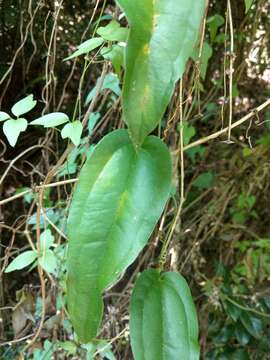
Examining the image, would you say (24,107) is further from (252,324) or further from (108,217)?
(252,324)

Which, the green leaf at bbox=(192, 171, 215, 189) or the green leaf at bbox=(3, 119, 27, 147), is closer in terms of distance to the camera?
the green leaf at bbox=(3, 119, 27, 147)

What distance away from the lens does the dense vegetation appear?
45.5 inches

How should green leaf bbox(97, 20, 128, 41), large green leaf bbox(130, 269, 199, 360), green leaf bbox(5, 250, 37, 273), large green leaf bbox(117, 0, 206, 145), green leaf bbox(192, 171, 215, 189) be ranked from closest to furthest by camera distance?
large green leaf bbox(117, 0, 206, 145) → large green leaf bbox(130, 269, 199, 360) → green leaf bbox(97, 20, 128, 41) → green leaf bbox(5, 250, 37, 273) → green leaf bbox(192, 171, 215, 189)

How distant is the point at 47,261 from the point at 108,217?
47cm

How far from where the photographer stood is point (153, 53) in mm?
449

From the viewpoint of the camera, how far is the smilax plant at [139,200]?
0.45m

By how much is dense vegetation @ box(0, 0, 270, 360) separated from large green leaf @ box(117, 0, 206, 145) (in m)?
0.53

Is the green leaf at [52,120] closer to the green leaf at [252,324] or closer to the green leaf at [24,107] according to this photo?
the green leaf at [24,107]

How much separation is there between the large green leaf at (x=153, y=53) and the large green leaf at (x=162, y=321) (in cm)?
21

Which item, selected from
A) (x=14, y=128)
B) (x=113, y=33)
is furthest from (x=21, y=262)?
(x=113, y=33)

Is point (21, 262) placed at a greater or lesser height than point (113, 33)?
lesser

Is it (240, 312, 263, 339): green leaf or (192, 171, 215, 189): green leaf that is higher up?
(192, 171, 215, 189): green leaf

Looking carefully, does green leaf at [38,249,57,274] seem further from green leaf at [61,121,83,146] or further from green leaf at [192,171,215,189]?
green leaf at [192,171,215,189]

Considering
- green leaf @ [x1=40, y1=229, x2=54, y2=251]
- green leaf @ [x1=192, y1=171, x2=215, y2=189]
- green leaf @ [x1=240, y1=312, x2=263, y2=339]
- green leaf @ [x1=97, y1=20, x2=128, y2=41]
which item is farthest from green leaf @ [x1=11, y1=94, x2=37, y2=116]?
green leaf @ [x1=192, y1=171, x2=215, y2=189]
